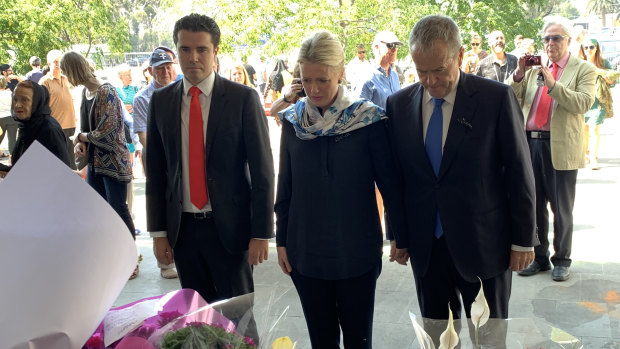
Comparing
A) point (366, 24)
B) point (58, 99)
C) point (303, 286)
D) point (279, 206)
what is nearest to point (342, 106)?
point (279, 206)

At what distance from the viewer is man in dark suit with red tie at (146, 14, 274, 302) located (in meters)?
2.71

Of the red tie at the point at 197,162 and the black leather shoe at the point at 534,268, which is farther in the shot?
the black leather shoe at the point at 534,268

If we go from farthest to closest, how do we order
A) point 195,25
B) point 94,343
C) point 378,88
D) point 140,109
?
point 140,109
point 378,88
point 195,25
point 94,343

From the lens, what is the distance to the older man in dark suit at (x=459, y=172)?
234 cm

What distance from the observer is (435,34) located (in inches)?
88.7

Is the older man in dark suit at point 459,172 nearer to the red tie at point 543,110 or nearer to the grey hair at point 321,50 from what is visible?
the grey hair at point 321,50

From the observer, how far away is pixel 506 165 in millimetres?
2389

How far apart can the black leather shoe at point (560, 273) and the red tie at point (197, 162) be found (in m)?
2.96

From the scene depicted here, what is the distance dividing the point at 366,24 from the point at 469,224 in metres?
10.4

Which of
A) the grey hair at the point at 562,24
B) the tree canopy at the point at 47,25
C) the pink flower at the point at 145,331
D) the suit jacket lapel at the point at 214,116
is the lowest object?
the pink flower at the point at 145,331

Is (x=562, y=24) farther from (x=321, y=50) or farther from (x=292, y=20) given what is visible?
(x=292, y=20)

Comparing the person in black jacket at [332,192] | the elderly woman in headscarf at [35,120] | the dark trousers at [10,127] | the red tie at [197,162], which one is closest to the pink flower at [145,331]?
the person in black jacket at [332,192]

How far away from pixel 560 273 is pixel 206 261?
291 cm

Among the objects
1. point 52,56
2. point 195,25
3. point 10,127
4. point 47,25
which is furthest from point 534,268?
point 47,25
